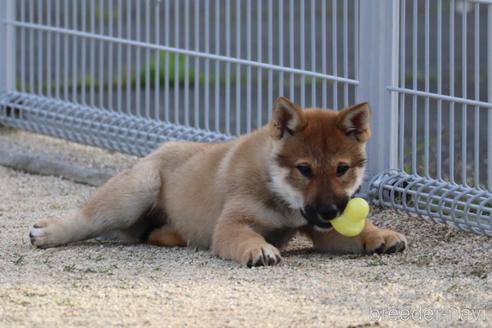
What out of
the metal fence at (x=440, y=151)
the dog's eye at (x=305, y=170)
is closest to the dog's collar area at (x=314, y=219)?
the dog's eye at (x=305, y=170)

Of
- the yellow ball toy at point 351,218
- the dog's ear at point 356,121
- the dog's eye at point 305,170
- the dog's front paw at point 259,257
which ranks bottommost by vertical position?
the dog's front paw at point 259,257

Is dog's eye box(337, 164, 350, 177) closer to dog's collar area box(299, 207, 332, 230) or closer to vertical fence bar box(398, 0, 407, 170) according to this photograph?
dog's collar area box(299, 207, 332, 230)

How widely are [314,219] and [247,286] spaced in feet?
1.90

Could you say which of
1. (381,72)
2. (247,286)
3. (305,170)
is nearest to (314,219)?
(305,170)

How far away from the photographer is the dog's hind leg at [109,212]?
5.65 meters

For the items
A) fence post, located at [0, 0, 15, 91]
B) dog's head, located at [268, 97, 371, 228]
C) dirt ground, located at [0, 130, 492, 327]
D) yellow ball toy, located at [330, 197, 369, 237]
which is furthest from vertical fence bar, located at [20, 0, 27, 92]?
yellow ball toy, located at [330, 197, 369, 237]

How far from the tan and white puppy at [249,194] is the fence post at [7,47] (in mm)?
2979

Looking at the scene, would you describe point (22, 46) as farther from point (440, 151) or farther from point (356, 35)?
point (440, 151)

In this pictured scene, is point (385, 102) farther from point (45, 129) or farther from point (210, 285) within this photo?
point (45, 129)

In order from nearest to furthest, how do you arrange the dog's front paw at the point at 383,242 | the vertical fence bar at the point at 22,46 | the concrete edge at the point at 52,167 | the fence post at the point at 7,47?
the dog's front paw at the point at 383,242, the concrete edge at the point at 52,167, the vertical fence bar at the point at 22,46, the fence post at the point at 7,47

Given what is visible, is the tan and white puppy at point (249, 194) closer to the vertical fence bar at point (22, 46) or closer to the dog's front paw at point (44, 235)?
the dog's front paw at point (44, 235)

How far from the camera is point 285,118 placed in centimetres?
517

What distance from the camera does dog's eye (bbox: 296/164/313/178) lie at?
16.6 ft

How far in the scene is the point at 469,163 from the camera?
7.78 metres
